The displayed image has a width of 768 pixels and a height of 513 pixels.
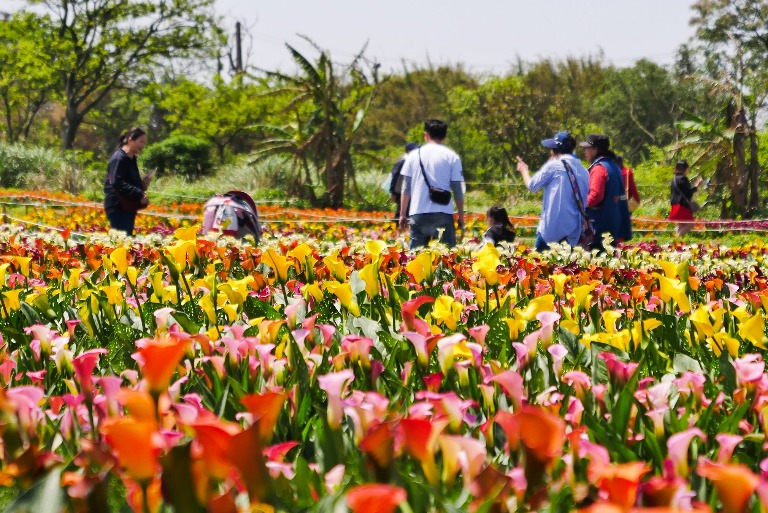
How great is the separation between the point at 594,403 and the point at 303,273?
7.55 ft

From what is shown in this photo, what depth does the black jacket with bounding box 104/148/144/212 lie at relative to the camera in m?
7.64

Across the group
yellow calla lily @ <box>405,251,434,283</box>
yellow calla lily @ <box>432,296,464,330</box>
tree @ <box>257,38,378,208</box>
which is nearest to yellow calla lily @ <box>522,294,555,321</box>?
yellow calla lily @ <box>432,296,464,330</box>

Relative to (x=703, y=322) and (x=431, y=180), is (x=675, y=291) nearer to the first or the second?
(x=703, y=322)

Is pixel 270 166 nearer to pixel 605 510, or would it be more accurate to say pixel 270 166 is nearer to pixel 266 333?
pixel 266 333

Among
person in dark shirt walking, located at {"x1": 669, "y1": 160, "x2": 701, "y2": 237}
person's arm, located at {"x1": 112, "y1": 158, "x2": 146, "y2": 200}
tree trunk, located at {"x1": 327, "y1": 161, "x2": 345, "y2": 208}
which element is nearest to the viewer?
person's arm, located at {"x1": 112, "y1": 158, "x2": 146, "y2": 200}

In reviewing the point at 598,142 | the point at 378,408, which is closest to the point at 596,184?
the point at 598,142

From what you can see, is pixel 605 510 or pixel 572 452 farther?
pixel 572 452

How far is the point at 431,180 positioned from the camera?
7.04 metres

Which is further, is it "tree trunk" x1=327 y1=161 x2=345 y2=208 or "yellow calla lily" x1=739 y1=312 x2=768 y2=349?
"tree trunk" x1=327 y1=161 x2=345 y2=208

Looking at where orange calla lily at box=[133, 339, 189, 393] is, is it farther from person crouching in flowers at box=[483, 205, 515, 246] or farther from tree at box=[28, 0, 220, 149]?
tree at box=[28, 0, 220, 149]

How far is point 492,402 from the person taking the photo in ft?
6.56

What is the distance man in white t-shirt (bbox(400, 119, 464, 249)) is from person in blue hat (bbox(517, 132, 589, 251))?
1.80 ft

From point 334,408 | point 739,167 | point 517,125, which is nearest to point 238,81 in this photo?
point 517,125

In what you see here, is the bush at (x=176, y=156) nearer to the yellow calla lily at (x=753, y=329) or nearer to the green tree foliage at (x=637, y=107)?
the green tree foliage at (x=637, y=107)
